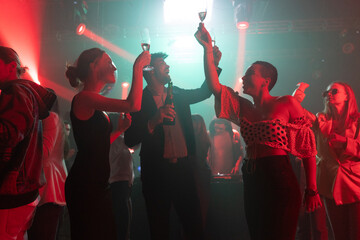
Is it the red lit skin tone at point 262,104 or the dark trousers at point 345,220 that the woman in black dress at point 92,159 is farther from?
the dark trousers at point 345,220

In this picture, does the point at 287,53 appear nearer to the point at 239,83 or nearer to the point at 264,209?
the point at 239,83

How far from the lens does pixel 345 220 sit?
8.23ft

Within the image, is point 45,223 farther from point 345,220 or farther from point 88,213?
point 345,220

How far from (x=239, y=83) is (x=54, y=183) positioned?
8.19 metres

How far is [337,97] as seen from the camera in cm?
279

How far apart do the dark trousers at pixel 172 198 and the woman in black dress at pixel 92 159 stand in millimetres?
439

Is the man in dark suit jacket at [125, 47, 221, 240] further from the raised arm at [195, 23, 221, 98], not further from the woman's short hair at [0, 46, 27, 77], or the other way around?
the woman's short hair at [0, 46, 27, 77]

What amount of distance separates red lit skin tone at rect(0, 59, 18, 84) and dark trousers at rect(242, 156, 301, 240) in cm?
160

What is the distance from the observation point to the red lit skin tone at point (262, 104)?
181 centimetres

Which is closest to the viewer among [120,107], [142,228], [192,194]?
[120,107]

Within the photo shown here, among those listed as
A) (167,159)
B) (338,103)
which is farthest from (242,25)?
(167,159)

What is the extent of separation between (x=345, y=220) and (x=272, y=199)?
1.28m

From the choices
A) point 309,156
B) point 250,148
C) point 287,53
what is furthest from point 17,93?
point 287,53

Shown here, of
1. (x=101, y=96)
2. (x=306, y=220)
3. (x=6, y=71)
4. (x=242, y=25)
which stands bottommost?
(x=306, y=220)
